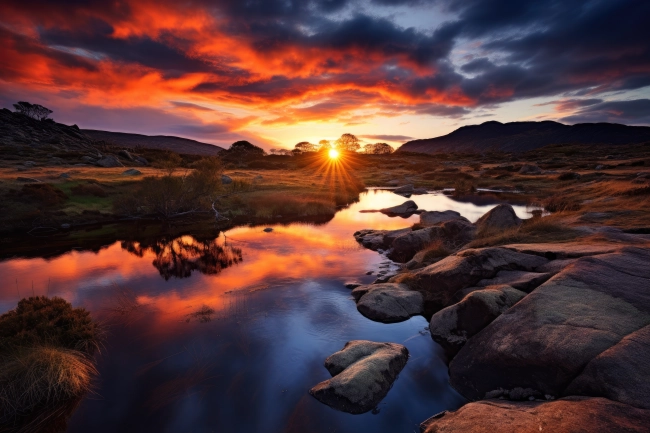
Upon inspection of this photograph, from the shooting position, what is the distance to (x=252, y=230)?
35.8m

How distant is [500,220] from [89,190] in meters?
46.6

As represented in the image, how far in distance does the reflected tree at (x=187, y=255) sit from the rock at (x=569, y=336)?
1808 cm

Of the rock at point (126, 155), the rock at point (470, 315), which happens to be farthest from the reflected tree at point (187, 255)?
the rock at point (126, 155)

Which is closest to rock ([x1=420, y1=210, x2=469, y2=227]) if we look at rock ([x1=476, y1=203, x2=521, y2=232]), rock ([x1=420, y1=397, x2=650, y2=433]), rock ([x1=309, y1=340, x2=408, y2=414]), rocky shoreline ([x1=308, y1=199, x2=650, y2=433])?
rock ([x1=476, y1=203, x2=521, y2=232])

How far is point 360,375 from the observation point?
10.7 meters

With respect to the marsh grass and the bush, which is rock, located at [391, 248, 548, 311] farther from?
the bush

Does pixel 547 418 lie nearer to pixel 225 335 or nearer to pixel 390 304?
pixel 390 304

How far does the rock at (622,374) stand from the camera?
22.4 feet

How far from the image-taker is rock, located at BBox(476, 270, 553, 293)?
12.7 m

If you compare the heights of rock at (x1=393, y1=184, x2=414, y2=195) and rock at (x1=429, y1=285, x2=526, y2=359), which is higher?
rock at (x1=429, y1=285, x2=526, y2=359)

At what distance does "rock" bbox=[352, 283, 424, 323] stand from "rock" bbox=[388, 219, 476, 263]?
24.4 feet

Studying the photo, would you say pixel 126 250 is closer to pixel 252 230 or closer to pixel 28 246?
pixel 28 246

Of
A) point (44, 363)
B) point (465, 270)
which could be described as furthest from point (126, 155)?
point (465, 270)

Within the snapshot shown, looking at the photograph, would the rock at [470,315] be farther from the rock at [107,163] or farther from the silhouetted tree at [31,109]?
the silhouetted tree at [31,109]
